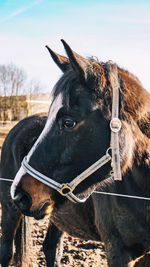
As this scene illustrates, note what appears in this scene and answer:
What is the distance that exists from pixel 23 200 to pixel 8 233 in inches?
89.4

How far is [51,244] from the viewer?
465cm

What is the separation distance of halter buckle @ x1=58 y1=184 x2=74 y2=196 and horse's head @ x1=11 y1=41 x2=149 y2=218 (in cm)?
3

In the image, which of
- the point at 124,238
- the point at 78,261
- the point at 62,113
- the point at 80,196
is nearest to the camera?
the point at 62,113

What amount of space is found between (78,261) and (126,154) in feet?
10.6

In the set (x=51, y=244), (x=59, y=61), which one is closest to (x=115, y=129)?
(x=59, y=61)

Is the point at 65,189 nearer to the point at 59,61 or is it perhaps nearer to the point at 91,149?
the point at 91,149

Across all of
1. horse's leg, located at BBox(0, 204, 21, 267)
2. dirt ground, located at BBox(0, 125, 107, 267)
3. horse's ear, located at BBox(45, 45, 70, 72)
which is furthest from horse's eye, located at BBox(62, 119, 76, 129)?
dirt ground, located at BBox(0, 125, 107, 267)

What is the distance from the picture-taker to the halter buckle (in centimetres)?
226

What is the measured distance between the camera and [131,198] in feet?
8.16

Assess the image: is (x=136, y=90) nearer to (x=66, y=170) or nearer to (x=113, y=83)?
(x=113, y=83)

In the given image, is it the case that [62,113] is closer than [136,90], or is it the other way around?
[62,113]

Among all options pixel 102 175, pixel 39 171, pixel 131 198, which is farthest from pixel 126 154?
pixel 39 171

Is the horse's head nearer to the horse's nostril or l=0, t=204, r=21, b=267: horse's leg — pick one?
the horse's nostril

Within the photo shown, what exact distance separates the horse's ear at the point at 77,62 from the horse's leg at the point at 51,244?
125 inches
